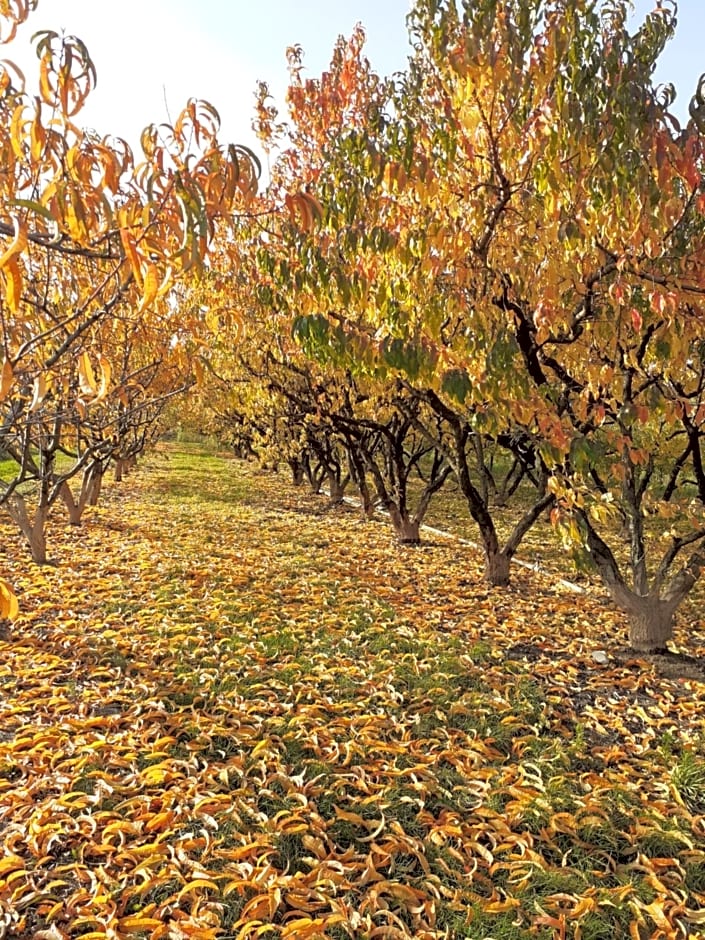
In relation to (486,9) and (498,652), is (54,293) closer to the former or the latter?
(486,9)

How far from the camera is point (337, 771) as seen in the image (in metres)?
3.98

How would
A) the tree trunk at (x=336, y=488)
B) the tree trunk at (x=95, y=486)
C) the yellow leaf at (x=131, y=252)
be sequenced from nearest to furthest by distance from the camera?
the yellow leaf at (x=131, y=252), the tree trunk at (x=95, y=486), the tree trunk at (x=336, y=488)

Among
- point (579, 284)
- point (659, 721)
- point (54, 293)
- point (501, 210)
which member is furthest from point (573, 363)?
point (54, 293)

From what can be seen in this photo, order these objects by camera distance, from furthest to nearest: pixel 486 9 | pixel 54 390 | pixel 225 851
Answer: pixel 54 390 → pixel 486 9 → pixel 225 851

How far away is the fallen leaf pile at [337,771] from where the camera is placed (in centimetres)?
289

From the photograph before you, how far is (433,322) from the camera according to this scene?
4551 mm

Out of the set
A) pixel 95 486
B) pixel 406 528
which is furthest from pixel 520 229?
pixel 95 486

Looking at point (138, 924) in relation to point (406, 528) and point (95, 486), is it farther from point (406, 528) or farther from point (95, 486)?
point (95, 486)

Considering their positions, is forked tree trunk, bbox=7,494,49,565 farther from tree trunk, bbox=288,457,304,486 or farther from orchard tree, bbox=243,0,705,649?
tree trunk, bbox=288,457,304,486

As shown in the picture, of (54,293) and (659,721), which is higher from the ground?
(54,293)

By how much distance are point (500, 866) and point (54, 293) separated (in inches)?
284

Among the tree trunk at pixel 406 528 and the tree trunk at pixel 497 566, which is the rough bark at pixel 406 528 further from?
the tree trunk at pixel 497 566

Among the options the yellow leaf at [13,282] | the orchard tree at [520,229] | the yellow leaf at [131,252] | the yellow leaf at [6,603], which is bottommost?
the yellow leaf at [6,603]

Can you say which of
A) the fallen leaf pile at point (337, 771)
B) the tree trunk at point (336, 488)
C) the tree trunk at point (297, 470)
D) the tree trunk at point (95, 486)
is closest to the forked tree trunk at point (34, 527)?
the fallen leaf pile at point (337, 771)
